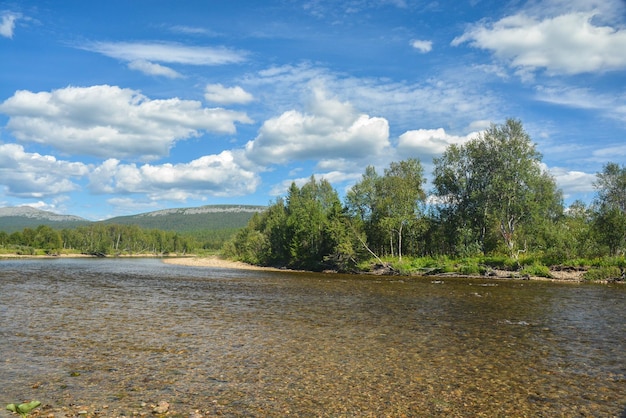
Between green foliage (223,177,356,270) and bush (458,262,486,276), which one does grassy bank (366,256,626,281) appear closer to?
bush (458,262,486,276)

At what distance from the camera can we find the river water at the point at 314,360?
936cm

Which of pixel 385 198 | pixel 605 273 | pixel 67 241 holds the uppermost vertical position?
pixel 385 198

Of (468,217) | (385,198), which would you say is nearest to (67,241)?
(385,198)

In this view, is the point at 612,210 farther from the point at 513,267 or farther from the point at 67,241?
the point at 67,241

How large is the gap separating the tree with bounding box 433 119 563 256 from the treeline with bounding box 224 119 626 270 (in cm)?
14

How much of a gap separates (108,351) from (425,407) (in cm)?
998

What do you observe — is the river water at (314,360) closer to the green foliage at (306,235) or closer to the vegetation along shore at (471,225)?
the vegetation along shore at (471,225)

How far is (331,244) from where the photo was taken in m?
72.5

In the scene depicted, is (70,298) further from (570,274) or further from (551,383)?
(570,274)

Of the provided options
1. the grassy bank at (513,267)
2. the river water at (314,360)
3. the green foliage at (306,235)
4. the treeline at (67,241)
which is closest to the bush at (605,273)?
the grassy bank at (513,267)

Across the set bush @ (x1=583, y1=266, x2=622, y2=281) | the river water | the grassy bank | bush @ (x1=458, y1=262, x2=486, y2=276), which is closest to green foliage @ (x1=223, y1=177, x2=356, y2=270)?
the grassy bank

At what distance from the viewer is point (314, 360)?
13000mm

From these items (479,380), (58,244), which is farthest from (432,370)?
(58,244)

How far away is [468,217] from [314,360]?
189 ft
